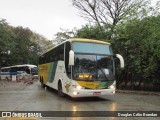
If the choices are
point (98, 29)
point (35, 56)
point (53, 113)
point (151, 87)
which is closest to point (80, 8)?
point (98, 29)

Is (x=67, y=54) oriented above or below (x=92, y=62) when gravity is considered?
above

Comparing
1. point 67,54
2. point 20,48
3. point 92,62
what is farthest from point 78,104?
point 20,48

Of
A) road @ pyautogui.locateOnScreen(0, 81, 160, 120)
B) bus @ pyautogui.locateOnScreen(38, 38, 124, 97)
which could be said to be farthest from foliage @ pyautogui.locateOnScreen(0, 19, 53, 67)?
bus @ pyautogui.locateOnScreen(38, 38, 124, 97)

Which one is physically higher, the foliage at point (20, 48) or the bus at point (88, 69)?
the foliage at point (20, 48)

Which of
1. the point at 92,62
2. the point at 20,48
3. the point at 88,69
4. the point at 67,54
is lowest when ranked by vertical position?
the point at 88,69

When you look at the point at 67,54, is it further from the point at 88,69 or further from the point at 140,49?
the point at 140,49

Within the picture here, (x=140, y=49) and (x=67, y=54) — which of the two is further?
(x=140, y=49)

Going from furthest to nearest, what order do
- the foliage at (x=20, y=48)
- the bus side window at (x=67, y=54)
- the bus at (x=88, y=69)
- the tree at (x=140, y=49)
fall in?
the foliage at (x=20, y=48)
the tree at (x=140, y=49)
the bus side window at (x=67, y=54)
the bus at (x=88, y=69)

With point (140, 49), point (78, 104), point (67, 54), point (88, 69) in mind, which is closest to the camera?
point (78, 104)

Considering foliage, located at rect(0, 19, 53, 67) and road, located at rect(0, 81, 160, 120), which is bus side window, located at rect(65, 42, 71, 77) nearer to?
road, located at rect(0, 81, 160, 120)

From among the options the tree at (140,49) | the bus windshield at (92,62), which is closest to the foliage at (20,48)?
the tree at (140,49)

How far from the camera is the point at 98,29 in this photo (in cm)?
3450

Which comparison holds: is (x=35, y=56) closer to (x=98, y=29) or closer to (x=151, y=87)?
(x=98, y=29)

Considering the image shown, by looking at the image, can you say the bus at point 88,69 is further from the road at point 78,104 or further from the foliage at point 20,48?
the foliage at point 20,48
